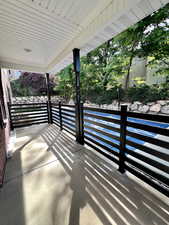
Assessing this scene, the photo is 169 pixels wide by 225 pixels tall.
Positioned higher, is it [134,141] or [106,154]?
[134,141]

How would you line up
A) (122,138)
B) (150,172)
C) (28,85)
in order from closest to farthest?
(150,172)
(122,138)
(28,85)

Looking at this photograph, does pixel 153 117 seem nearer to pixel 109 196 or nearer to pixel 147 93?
pixel 109 196

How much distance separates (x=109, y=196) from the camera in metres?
1.34

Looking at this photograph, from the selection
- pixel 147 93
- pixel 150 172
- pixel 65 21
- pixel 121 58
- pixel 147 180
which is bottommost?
pixel 147 180

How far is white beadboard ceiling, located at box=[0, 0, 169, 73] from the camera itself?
139 centimetres

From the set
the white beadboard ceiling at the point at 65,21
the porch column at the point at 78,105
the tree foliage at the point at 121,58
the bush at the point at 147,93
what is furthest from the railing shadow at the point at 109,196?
the bush at the point at 147,93

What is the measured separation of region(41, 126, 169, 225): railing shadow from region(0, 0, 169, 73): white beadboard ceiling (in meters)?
2.41

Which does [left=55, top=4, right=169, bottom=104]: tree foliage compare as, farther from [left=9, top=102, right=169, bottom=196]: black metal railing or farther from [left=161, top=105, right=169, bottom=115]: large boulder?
[left=9, top=102, right=169, bottom=196]: black metal railing

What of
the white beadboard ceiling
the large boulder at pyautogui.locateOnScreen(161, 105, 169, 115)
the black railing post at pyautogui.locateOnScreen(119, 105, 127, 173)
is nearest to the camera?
the white beadboard ceiling

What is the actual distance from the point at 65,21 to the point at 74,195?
271 cm

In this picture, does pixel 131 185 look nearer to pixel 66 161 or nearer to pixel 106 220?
pixel 106 220

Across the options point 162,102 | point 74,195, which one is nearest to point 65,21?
point 74,195

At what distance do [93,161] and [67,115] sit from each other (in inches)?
70.3

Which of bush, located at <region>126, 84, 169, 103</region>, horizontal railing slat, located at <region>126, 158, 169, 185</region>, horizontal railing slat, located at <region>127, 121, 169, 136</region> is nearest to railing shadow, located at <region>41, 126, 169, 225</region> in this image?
horizontal railing slat, located at <region>126, 158, 169, 185</region>
